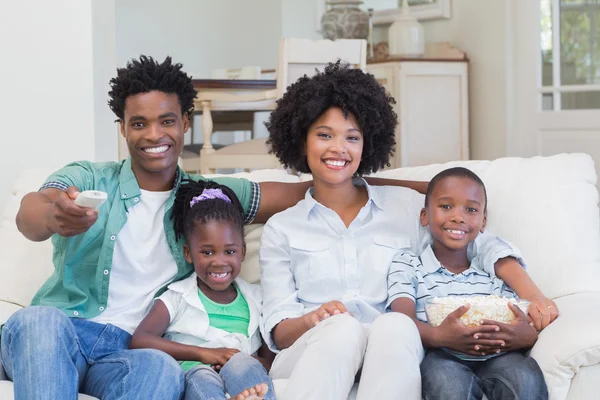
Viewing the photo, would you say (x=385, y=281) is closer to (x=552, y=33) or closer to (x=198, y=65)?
(x=552, y=33)

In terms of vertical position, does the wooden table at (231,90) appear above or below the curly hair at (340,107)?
above

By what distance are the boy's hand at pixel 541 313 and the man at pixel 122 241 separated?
651 millimetres

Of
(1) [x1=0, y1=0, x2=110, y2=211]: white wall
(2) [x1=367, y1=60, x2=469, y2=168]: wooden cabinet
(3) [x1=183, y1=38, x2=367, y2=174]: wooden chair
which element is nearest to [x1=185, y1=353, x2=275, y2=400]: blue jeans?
(1) [x1=0, y1=0, x2=110, y2=211]: white wall

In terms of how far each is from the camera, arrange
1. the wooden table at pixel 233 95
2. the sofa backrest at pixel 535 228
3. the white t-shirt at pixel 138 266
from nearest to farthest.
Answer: the white t-shirt at pixel 138 266 < the sofa backrest at pixel 535 228 < the wooden table at pixel 233 95

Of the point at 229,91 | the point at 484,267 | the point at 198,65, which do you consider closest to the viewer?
the point at 484,267

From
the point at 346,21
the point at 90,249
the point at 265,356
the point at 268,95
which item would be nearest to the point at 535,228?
the point at 265,356

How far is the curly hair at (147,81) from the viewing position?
2.08 metres

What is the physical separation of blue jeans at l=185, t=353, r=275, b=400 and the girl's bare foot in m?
0.02

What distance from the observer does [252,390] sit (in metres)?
1.72

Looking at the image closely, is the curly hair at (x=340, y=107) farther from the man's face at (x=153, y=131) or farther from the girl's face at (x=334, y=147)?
the man's face at (x=153, y=131)

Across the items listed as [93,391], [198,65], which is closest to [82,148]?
[93,391]

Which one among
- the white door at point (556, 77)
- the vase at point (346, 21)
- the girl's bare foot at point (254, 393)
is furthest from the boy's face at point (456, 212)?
the vase at point (346, 21)

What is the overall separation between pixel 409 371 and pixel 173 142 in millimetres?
773

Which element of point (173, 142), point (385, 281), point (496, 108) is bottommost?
point (385, 281)
